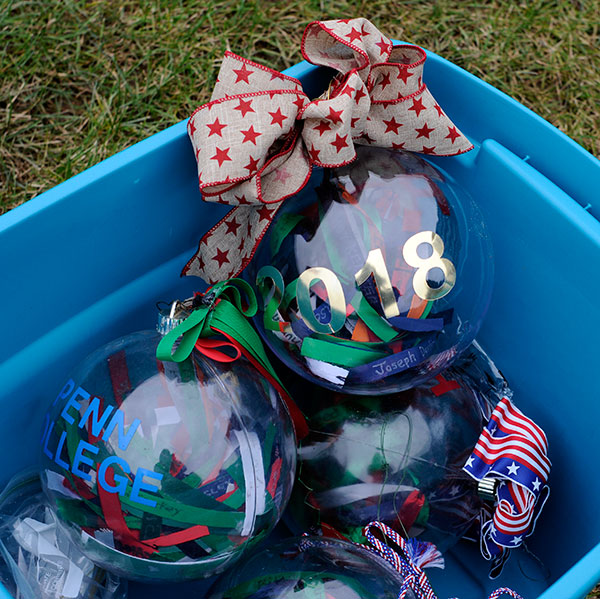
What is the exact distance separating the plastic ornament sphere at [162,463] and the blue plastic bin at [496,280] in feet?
0.57

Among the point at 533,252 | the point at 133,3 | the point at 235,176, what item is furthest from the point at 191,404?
the point at 133,3

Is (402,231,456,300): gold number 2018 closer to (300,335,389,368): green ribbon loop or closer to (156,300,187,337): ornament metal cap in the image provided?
(300,335,389,368): green ribbon loop

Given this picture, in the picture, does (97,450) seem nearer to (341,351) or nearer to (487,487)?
(341,351)

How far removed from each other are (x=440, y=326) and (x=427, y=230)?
137mm

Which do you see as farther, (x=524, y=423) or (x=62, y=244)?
(x=524, y=423)

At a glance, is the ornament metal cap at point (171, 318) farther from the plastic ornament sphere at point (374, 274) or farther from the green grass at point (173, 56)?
the green grass at point (173, 56)

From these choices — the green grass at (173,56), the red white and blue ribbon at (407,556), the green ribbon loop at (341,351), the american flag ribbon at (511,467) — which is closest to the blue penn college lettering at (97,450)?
the green ribbon loop at (341,351)

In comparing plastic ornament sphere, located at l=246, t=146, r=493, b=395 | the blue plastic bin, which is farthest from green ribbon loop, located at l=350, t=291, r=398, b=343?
the blue plastic bin

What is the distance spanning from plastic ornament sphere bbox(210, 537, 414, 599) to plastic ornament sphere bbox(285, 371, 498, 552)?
0.07 m

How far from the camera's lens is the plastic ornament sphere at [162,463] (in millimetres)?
907

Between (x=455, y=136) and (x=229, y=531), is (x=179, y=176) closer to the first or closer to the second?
(x=455, y=136)

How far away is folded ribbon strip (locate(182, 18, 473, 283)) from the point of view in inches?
39.4

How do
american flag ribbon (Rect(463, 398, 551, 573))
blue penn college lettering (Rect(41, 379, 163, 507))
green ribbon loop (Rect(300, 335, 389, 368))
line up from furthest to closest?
american flag ribbon (Rect(463, 398, 551, 573)), green ribbon loop (Rect(300, 335, 389, 368)), blue penn college lettering (Rect(41, 379, 163, 507))

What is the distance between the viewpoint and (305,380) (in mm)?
1206
